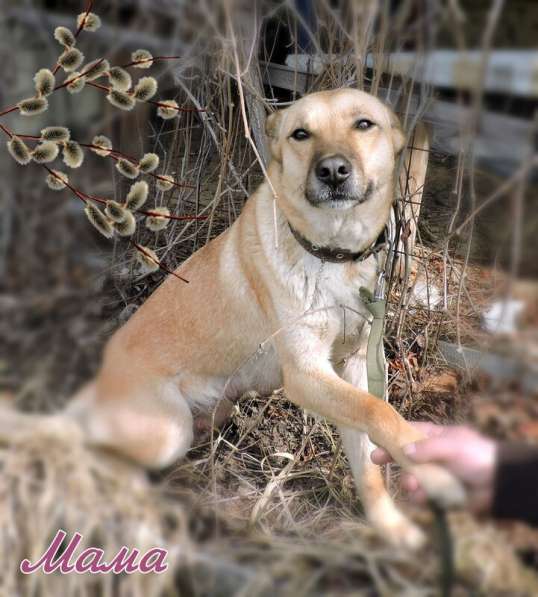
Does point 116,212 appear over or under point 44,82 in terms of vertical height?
under

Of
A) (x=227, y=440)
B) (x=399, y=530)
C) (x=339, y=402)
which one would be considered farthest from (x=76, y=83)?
(x=227, y=440)

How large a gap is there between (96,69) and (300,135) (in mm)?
800

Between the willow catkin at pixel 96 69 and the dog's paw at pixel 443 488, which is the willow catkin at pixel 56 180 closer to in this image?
the willow catkin at pixel 96 69

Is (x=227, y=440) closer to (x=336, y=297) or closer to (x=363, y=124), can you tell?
(x=336, y=297)

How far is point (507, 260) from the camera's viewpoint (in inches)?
47.1

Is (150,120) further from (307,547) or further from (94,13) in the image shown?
(307,547)

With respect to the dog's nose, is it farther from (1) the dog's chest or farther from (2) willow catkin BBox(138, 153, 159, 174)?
(2) willow catkin BBox(138, 153, 159, 174)

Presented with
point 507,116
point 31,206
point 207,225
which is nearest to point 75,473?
point 31,206

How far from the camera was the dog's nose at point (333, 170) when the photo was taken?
2.20 meters

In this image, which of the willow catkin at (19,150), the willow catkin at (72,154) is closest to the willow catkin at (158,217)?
the willow catkin at (72,154)

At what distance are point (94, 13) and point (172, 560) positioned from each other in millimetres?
1488

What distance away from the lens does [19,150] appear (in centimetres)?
188

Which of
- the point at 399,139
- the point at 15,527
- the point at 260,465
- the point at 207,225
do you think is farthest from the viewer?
the point at 207,225

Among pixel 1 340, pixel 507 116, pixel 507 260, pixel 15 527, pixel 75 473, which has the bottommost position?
pixel 15 527
